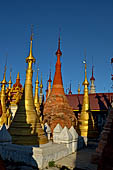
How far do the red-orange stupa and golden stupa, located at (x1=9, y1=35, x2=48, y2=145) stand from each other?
602 centimetres

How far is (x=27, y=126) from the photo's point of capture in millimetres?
10227

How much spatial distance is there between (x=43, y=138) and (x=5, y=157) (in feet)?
7.74

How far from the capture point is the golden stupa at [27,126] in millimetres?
9930

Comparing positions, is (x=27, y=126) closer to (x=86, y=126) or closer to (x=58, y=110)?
(x=58, y=110)

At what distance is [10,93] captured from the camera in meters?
21.7

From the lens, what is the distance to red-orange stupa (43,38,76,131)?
16703 millimetres

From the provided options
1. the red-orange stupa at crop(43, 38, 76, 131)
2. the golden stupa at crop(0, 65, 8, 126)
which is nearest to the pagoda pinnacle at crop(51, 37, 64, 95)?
the red-orange stupa at crop(43, 38, 76, 131)

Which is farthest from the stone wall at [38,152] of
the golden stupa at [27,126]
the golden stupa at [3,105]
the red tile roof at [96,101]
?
the red tile roof at [96,101]

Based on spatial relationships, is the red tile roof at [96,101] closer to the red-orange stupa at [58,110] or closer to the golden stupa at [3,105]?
the red-orange stupa at [58,110]

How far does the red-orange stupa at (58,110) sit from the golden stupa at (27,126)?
237 inches

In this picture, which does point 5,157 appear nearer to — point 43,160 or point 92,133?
point 43,160

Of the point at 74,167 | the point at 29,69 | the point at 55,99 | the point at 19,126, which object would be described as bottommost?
the point at 74,167

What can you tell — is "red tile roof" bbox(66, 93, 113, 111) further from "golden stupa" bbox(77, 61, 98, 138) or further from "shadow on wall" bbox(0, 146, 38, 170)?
"shadow on wall" bbox(0, 146, 38, 170)

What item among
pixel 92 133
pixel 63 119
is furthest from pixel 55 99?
pixel 92 133
